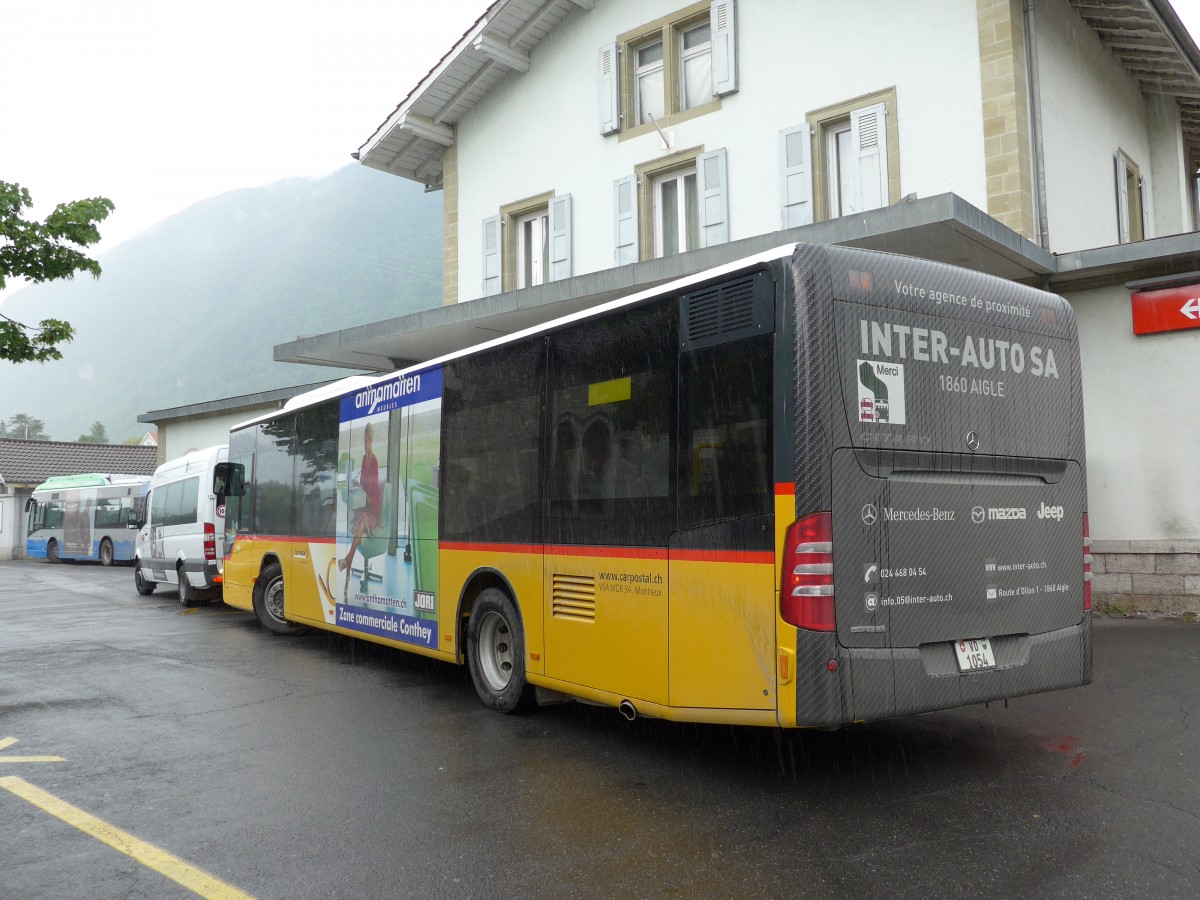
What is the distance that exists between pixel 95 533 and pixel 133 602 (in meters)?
18.0

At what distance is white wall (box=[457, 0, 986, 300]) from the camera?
551 inches

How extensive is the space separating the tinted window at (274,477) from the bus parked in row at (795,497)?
4949mm

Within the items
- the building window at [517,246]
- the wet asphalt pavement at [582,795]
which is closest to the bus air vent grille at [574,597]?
the wet asphalt pavement at [582,795]

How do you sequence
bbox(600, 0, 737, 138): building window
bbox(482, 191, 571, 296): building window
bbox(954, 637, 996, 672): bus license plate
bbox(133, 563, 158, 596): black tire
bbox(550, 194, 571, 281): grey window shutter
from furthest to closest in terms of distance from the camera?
bbox(133, 563, 158, 596): black tire < bbox(482, 191, 571, 296): building window < bbox(550, 194, 571, 281): grey window shutter < bbox(600, 0, 737, 138): building window < bbox(954, 637, 996, 672): bus license plate

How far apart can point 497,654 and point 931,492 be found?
12.1ft

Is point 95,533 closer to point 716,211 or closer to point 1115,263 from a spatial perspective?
point 716,211

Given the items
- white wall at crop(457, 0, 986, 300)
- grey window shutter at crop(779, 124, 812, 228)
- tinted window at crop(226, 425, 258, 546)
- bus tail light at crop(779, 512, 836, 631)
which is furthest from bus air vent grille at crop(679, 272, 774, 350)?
grey window shutter at crop(779, 124, 812, 228)

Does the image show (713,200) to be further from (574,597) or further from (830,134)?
(574,597)

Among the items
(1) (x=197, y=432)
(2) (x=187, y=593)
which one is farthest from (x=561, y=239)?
(1) (x=197, y=432)

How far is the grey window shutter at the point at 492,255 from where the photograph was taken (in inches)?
783

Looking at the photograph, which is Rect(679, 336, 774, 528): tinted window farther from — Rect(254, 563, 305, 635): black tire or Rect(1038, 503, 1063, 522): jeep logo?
Rect(254, 563, 305, 635): black tire

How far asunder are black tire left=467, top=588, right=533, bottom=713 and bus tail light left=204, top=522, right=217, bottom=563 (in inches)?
383

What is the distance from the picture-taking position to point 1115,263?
38.5ft

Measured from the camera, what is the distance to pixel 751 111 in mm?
16141
